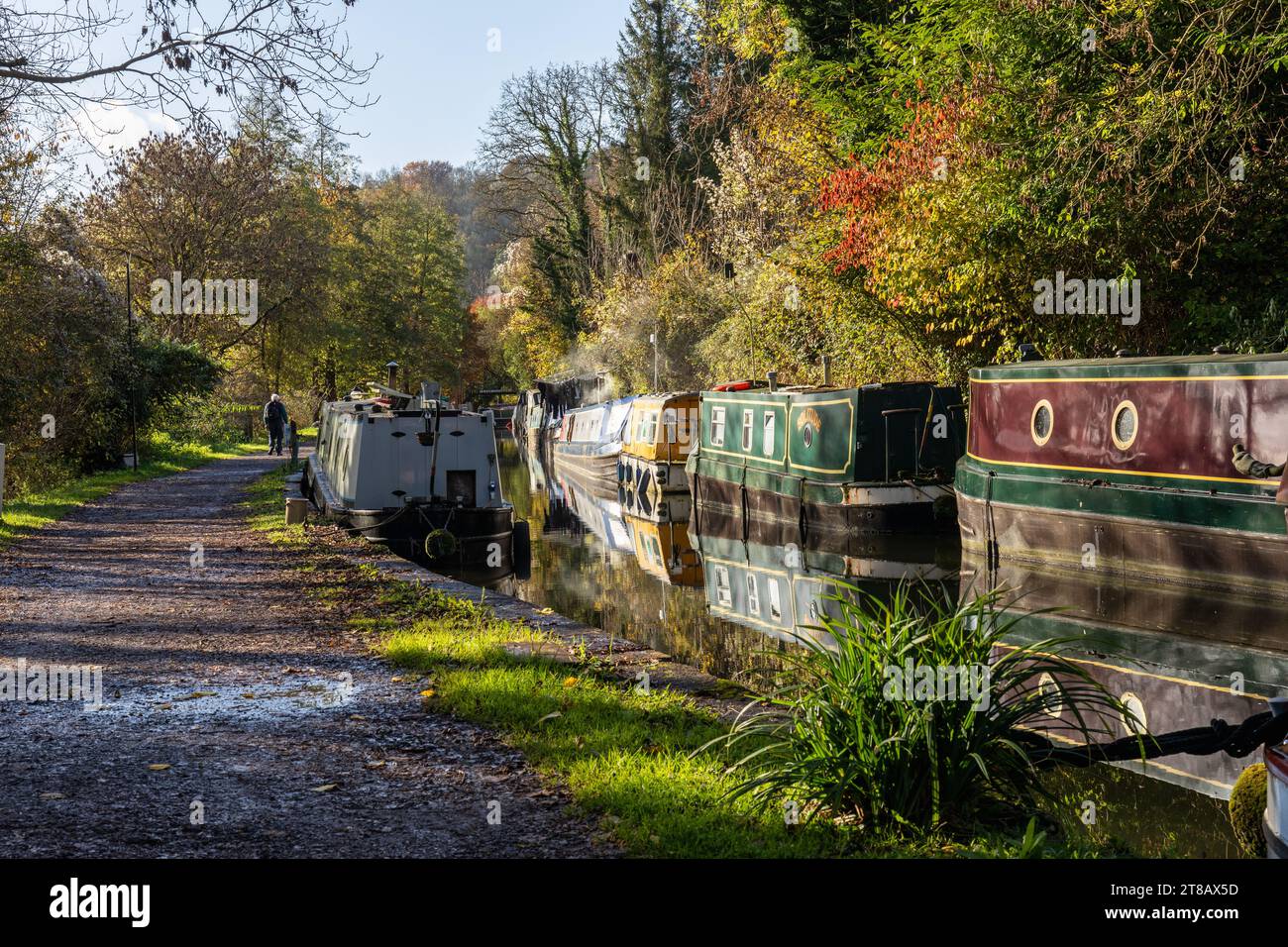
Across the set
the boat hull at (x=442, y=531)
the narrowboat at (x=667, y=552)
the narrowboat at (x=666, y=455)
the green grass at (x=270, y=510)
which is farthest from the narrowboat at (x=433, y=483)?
the narrowboat at (x=666, y=455)

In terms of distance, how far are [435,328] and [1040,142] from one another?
140ft

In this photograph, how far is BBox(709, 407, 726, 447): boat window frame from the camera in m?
23.5

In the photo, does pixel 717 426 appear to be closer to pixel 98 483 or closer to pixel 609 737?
pixel 98 483

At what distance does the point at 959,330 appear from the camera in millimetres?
20656

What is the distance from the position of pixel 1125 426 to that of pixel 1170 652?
4.30 m

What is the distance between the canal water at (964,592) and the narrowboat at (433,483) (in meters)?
0.80

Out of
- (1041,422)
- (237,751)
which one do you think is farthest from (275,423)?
(237,751)

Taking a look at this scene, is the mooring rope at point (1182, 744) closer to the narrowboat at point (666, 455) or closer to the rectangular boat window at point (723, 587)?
the rectangular boat window at point (723, 587)

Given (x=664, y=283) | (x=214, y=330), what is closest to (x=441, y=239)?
(x=214, y=330)

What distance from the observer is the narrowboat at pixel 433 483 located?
16.1 m

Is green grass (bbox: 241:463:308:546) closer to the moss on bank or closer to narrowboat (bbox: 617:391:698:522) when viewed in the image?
the moss on bank

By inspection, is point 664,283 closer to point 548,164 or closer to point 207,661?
point 548,164

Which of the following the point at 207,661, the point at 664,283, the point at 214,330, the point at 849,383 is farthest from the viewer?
the point at 214,330

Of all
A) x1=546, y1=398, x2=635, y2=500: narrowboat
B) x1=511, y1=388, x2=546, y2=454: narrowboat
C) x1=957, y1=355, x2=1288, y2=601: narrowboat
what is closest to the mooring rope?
x1=957, y1=355, x2=1288, y2=601: narrowboat
